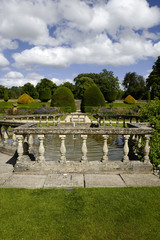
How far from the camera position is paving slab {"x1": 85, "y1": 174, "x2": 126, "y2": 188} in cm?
406

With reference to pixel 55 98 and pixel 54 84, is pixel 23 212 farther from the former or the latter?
pixel 54 84

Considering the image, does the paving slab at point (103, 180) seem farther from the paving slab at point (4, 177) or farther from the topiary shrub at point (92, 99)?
the topiary shrub at point (92, 99)

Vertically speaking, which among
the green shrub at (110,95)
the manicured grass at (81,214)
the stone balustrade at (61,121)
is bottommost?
the manicured grass at (81,214)

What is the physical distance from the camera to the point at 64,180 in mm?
4262

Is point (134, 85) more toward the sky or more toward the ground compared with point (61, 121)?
more toward the sky

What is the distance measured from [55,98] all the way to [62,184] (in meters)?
30.0

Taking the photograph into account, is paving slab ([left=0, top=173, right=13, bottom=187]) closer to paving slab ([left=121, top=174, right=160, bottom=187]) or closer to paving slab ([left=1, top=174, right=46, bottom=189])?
paving slab ([left=1, top=174, right=46, bottom=189])

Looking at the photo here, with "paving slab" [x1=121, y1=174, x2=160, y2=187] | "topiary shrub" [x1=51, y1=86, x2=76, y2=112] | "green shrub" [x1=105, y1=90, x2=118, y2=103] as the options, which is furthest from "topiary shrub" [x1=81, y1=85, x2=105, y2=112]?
"paving slab" [x1=121, y1=174, x2=160, y2=187]

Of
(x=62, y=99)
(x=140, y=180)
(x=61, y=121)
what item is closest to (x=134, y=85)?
(x=62, y=99)

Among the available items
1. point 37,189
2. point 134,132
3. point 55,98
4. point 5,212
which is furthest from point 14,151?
point 55,98

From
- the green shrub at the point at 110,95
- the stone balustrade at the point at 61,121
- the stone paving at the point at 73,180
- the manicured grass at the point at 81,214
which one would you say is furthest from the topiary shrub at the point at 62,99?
the manicured grass at the point at 81,214

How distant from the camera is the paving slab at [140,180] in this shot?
4.09 m

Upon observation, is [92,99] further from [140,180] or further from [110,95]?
[140,180]

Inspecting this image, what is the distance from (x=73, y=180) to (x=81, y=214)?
4.38 feet
